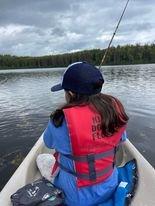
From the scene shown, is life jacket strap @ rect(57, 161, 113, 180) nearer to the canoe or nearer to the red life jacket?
the red life jacket

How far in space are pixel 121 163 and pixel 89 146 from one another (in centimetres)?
247

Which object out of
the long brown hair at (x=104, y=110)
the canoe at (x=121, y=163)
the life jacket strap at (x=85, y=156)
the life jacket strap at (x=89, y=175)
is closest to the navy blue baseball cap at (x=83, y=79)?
the long brown hair at (x=104, y=110)

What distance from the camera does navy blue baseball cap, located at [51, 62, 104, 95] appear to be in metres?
3.21

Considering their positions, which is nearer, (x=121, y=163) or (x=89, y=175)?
(x=89, y=175)

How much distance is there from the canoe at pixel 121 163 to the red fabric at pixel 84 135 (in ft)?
2.79

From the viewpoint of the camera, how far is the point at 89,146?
3.17 metres

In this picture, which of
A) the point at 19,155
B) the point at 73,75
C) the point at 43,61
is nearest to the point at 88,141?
the point at 73,75

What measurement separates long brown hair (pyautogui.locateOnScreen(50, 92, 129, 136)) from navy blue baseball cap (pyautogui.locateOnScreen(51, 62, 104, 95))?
66 millimetres

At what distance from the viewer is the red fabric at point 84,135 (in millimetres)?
3098

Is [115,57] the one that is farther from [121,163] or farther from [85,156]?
[85,156]

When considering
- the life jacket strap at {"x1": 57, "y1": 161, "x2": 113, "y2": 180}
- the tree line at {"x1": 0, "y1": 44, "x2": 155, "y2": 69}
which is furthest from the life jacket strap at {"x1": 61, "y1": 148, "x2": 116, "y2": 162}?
the tree line at {"x1": 0, "y1": 44, "x2": 155, "y2": 69}

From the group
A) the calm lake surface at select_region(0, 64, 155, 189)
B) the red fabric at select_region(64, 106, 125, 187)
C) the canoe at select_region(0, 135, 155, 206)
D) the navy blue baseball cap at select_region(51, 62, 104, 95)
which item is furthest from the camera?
the calm lake surface at select_region(0, 64, 155, 189)

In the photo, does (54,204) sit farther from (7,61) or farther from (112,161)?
(7,61)

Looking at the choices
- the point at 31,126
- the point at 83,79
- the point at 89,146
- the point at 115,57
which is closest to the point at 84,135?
the point at 89,146
